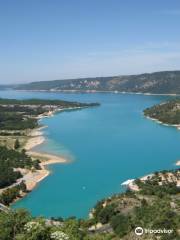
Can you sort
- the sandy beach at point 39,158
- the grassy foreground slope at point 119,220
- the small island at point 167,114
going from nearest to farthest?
the grassy foreground slope at point 119,220
the sandy beach at point 39,158
the small island at point 167,114

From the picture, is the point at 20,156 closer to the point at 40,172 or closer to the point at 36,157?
the point at 36,157

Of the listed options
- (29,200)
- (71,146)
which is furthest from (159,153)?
(29,200)

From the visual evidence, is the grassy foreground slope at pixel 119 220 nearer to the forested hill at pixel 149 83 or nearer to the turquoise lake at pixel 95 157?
the turquoise lake at pixel 95 157

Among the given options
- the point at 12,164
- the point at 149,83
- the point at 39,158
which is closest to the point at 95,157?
the point at 39,158

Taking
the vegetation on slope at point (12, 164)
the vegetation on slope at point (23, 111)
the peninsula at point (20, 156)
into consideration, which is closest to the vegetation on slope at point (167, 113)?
the peninsula at point (20, 156)

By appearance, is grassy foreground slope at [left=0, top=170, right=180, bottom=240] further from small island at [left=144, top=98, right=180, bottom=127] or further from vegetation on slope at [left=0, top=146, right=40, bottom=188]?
small island at [left=144, top=98, right=180, bottom=127]

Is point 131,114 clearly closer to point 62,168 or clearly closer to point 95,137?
point 95,137
